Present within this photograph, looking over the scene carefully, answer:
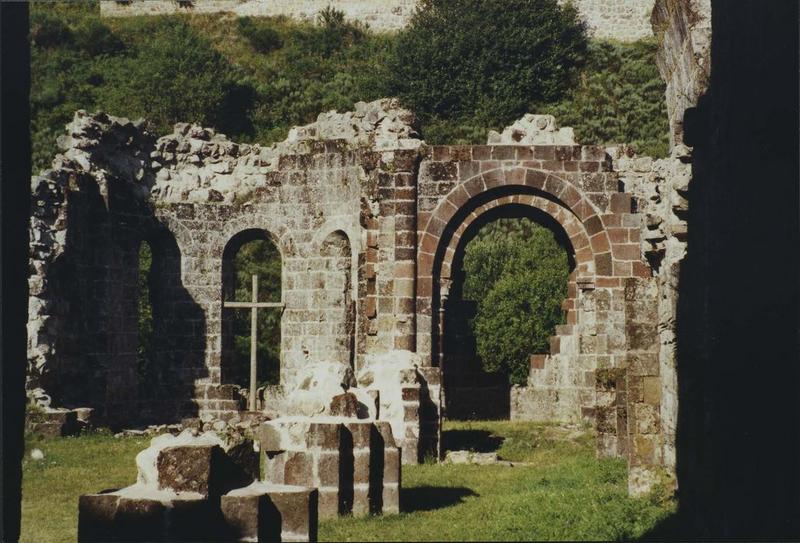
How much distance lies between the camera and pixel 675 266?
1023cm

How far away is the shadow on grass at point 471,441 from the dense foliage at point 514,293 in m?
10.6

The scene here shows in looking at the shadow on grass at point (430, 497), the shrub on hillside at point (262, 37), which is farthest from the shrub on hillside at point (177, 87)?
the shadow on grass at point (430, 497)

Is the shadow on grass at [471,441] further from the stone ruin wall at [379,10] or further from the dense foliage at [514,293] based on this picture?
the stone ruin wall at [379,10]

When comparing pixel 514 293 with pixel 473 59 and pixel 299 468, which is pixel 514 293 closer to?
pixel 473 59

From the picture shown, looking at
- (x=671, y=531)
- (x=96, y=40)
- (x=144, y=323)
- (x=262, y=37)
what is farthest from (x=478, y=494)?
(x=96, y=40)

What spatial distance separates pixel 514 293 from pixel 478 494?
2025 cm

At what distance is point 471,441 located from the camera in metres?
17.8

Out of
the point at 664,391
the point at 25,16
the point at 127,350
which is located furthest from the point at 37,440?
the point at 25,16

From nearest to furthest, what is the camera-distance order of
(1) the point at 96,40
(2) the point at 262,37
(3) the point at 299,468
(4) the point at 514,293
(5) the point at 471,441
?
(3) the point at 299,468, (5) the point at 471,441, (4) the point at 514,293, (2) the point at 262,37, (1) the point at 96,40

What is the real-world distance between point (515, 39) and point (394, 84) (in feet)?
15.2

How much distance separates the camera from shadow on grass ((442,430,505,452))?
55.9ft

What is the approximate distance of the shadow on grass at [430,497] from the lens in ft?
37.2

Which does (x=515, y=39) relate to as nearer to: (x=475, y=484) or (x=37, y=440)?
(x=37, y=440)

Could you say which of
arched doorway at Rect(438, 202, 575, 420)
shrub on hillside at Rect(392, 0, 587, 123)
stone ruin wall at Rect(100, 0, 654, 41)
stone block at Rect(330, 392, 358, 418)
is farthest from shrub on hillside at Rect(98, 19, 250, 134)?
stone block at Rect(330, 392, 358, 418)
